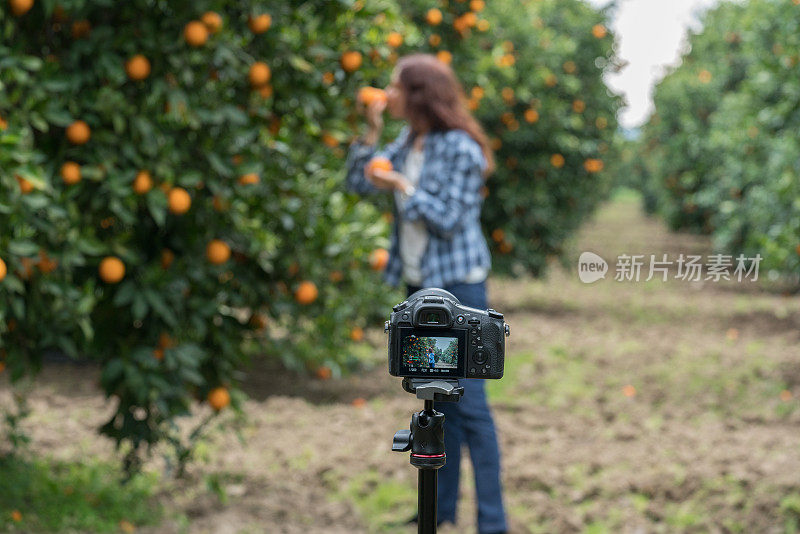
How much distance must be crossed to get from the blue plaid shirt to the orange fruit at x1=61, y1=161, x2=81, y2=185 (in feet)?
3.39

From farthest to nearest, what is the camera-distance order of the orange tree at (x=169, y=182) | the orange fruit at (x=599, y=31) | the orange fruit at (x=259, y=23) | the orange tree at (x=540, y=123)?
the orange fruit at (x=599, y=31), the orange tree at (x=540, y=123), the orange fruit at (x=259, y=23), the orange tree at (x=169, y=182)

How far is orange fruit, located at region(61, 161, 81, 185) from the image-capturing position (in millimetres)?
2781

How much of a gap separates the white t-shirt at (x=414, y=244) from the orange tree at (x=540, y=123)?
4.27 m

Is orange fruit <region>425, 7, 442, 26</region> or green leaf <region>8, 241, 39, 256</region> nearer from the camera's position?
green leaf <region>8, 241, 39, 256</region>

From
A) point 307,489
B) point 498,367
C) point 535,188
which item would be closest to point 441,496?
point 307,489

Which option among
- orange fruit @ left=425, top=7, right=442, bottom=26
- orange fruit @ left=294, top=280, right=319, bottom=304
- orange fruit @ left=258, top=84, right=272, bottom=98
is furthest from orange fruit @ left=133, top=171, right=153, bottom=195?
orange fruit @ left=425, top=7, right=442, bottom=26

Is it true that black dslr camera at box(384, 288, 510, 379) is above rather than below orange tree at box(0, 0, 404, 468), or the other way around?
Result: below

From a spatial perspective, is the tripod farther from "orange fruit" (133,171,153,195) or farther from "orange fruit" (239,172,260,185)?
"orange fruit" (239,172,260,185)

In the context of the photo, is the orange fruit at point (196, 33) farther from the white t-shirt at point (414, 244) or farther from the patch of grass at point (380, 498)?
the patch of grass at point (380, 498)

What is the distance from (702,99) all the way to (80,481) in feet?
43.0

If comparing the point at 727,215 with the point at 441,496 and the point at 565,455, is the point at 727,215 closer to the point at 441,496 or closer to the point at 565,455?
the point at 565,455

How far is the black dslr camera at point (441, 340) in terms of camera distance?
122 cm

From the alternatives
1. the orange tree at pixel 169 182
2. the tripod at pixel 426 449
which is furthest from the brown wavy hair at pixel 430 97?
the tripod at pixel 426 449

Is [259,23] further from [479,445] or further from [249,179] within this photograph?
[479,445]
